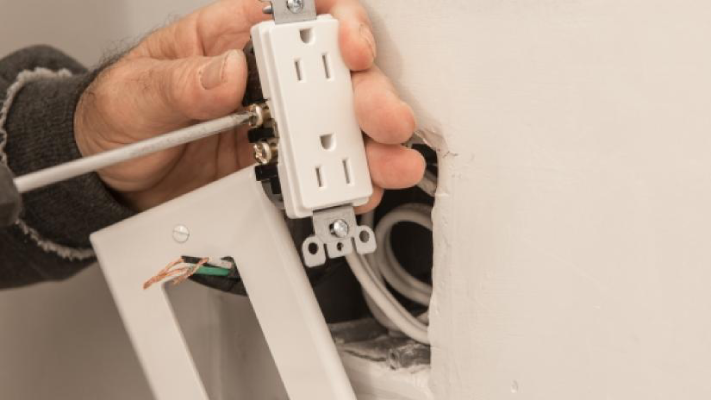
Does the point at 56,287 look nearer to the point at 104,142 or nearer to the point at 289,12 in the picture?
the point at 104,142

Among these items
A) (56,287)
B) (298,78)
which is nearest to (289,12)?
(298,78)

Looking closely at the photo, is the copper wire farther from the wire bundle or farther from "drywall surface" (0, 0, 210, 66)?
"drywall surface" (0, 0, 210, 66)

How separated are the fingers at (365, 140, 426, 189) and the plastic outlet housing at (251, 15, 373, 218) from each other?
13 millimetres

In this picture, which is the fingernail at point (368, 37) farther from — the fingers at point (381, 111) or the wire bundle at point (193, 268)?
the wire bundle at point (193, 268)

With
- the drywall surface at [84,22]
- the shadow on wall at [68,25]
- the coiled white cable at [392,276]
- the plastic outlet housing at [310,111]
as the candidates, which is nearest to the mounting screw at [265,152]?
the plastic outlet housing at [310,111]

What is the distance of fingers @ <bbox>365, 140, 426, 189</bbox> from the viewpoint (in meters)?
0.49

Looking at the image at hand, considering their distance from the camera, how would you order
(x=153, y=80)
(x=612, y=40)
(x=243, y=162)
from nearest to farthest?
(x=612, y=40) → (x=153, y=80) → (x=243, y=162)

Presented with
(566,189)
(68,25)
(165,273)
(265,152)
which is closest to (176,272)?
(165,273)

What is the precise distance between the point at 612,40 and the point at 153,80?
29cm

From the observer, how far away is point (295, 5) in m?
0.47

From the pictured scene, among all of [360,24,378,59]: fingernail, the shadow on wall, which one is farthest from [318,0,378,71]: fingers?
the shadow on wall

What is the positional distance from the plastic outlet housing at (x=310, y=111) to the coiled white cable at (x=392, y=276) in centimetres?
9

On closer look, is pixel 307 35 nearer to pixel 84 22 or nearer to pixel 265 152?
pixel 265 152

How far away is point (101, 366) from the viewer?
0.83m
